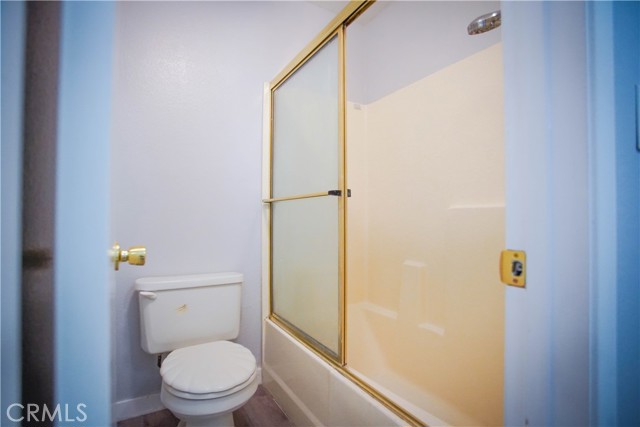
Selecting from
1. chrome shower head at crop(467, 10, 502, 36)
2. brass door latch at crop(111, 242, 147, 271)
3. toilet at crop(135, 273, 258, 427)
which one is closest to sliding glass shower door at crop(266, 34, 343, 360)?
toilet at crop(135, 273, 258, 427)

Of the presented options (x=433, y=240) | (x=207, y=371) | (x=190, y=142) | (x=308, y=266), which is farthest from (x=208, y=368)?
(x=433, y=240)

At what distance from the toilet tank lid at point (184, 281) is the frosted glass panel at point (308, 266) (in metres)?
0.29

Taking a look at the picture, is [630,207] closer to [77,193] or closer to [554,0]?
[554,0]

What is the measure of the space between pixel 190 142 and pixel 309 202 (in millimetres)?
764

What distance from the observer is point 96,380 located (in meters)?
0.31

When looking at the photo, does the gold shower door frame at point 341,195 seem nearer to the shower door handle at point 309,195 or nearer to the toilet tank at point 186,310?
Answer: the shower door handle at point 309,195

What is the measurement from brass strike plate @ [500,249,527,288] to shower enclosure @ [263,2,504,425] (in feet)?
2.11

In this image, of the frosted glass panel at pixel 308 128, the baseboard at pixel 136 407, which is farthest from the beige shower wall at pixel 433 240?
the baseboard at pixel 136 407

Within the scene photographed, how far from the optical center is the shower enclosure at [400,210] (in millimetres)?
1280

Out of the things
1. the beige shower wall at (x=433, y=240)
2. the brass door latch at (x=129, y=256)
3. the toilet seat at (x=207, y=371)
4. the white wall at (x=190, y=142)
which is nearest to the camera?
the brass door latch at (x=129, y=256)

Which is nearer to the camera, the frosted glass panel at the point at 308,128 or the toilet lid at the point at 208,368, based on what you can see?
the toilet lid at the point at 208,368

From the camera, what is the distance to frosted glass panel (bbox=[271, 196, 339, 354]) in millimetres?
1296

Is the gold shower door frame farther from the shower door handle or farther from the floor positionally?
the floor

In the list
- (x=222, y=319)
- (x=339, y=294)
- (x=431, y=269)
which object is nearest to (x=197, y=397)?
(x=222, y=319)
